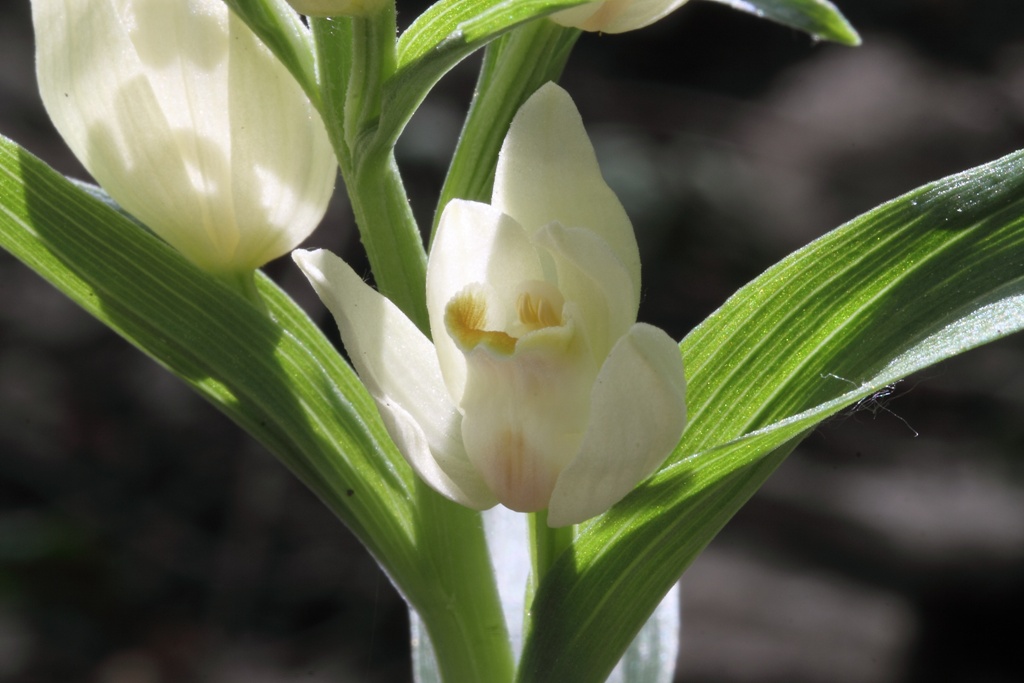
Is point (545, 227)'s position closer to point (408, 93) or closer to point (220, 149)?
point (408, 93)

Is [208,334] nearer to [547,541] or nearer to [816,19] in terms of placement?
[547,541]

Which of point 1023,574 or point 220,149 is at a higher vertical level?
point 1023,574

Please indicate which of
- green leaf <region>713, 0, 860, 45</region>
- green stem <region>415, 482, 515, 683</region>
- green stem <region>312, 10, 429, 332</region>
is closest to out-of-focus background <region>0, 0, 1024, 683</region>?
green stem <region>415, 482, 515, 683</region>

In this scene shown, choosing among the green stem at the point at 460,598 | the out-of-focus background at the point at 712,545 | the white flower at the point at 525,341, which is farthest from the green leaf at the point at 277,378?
the out-of-focus background at the point at 712,545

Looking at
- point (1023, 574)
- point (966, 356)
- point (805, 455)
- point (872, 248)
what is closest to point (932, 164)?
point (966, 356)

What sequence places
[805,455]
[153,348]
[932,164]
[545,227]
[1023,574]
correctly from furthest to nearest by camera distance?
[932,164] < [805,455] < [1023,574] < [153,348] < [545,227]

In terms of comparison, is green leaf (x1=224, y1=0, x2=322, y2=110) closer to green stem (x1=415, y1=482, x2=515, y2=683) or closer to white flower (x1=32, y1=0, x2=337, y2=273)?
white flower (x1=32, y1=0, x2=337, y2=273)

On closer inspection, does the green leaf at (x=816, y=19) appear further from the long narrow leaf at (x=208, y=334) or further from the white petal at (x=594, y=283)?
the long narrow leaf at (x=208, y=334)
